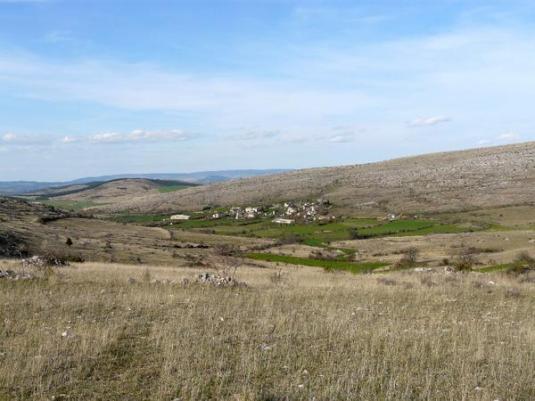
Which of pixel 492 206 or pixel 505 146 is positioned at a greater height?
pixel 505 146

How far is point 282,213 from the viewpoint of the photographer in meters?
129

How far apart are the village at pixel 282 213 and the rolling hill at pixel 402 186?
572 centimetres

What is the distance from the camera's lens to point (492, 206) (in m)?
108

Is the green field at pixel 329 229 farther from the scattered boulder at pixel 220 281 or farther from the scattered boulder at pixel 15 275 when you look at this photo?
the scattered boulder at pixel 15 275

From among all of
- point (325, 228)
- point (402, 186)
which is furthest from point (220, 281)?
point (402, 186)

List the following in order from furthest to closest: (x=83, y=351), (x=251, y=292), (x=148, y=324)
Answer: (x=251, y=292) → (x=148, y=324) → (x=83, y=351)

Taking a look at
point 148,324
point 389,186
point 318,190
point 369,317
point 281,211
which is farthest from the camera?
point 318,190

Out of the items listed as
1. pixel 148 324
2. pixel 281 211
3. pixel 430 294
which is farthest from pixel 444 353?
pixel 281 211

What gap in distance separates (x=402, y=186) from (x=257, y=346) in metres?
136

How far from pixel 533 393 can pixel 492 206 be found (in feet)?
357

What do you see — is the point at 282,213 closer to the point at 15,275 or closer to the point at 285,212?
the point at 285,212

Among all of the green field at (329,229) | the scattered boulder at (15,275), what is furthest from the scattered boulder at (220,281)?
the green field at (329,229)

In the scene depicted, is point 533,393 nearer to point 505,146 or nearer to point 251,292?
point 251,292

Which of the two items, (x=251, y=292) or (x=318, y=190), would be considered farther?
(x=318, y=190)
